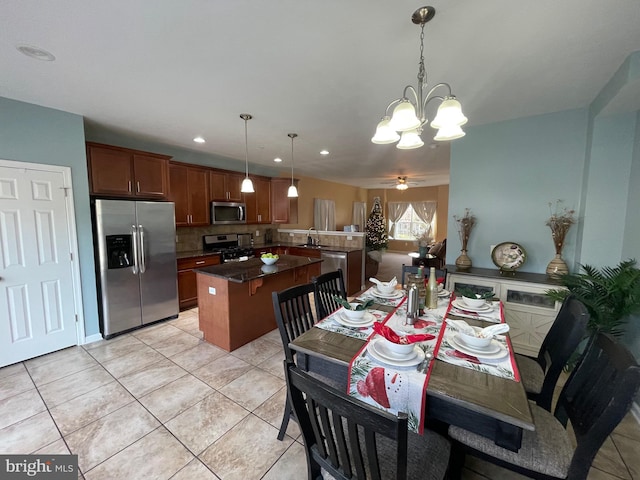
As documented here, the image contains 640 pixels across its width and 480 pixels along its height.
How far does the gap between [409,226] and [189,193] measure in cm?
792

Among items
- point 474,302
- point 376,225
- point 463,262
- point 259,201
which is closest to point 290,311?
point 474,302

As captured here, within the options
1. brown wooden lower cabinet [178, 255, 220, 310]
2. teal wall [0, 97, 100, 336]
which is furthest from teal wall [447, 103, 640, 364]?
teal wall [0, 97, 100, 336]

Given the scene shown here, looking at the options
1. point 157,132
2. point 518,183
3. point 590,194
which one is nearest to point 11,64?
point 157,132

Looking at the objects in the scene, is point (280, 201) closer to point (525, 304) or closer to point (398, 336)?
point (525, 304)

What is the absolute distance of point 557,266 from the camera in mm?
2840

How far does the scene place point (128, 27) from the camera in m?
1.57

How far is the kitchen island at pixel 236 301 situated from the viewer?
2.95 meters

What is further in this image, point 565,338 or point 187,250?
point 187,250

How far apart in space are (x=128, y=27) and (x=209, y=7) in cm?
56

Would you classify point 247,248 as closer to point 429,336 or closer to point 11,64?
point 11,64

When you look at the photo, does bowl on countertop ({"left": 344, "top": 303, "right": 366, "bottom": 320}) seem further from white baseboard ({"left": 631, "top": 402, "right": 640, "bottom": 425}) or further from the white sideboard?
white baseboard ({"left": 631, "top": 402, "right": 640, "bottom": 425})

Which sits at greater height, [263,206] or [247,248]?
[263,206]

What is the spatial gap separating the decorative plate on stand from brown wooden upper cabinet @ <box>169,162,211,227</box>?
14.4 feet

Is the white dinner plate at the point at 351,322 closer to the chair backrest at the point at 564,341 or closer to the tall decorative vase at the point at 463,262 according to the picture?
the chair backrest at the point at 564,341
